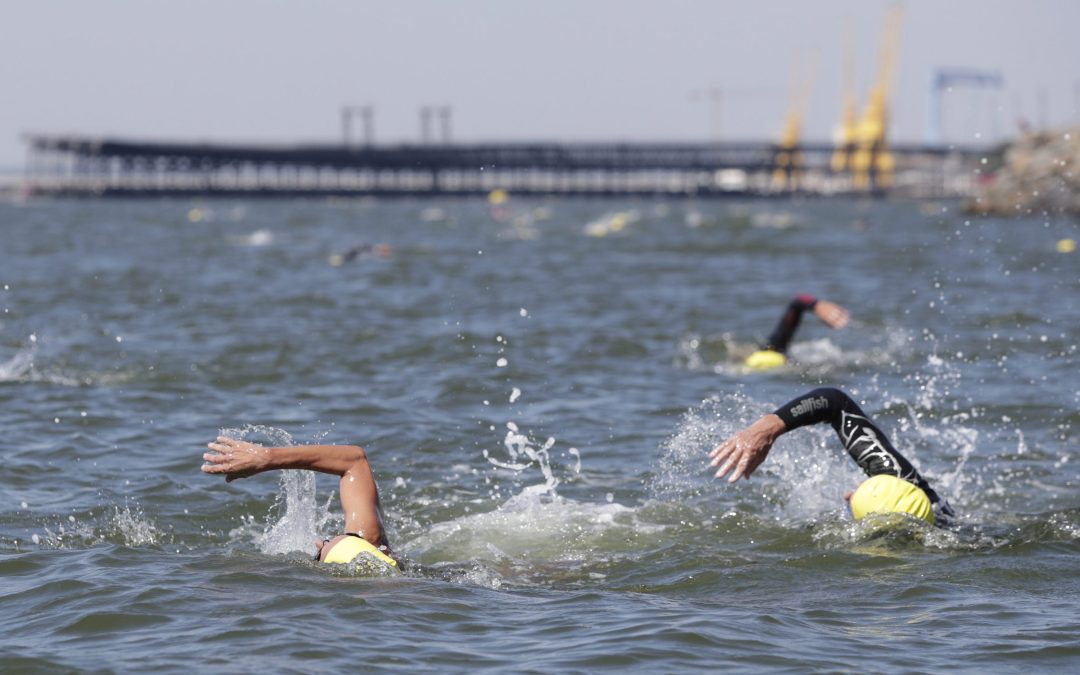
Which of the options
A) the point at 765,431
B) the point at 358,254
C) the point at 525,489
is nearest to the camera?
the point at 765,431

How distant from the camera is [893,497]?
11281 mm

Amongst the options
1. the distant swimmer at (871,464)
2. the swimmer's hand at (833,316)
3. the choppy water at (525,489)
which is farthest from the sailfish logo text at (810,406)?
the swimmer's hand at (833,316)

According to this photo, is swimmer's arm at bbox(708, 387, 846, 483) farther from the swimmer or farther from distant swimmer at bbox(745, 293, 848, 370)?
distant swimmer at bbox(745, 293, 848, 370)

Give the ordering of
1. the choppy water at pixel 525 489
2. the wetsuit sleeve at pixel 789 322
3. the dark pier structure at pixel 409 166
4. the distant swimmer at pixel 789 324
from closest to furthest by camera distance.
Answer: the choppy water at pixel 525 489 < the distant swimmer at pixel 789 324 < the wetsuit sleeve at pixel 789 322 < the dark pier structure at pixel 409 166

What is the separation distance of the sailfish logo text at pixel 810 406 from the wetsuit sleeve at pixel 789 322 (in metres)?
6.18

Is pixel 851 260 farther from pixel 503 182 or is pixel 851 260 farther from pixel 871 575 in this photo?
pixel 503 182

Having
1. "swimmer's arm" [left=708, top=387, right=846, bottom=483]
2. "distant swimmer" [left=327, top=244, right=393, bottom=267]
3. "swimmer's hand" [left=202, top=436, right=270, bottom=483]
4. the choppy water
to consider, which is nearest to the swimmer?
the choppy water

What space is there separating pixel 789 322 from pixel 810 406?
8245 millimetres

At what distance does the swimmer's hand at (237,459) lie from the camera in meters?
9.25

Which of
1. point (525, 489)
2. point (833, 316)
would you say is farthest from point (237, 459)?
point (833, 316)

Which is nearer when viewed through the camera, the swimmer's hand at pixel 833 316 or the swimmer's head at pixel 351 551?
the swimmer's head at pixel 351 551

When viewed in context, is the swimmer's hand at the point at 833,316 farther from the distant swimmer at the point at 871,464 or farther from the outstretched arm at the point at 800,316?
the distant swimmer at the point at 871,464

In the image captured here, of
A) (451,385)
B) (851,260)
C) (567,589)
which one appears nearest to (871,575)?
(567,589)

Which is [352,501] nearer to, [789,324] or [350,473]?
[350,473]
